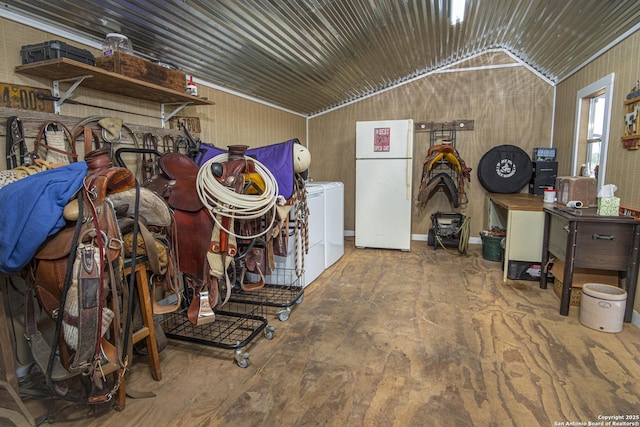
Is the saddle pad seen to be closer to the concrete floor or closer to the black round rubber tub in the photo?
the concrete floor

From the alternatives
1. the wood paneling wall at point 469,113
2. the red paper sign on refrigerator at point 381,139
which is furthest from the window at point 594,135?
the red paper sign on refrigerator at point 381,139

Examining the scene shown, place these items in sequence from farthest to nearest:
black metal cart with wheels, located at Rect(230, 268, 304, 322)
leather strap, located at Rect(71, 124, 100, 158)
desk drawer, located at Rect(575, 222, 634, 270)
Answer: black metal cart with wheels, located at Rect(230, 268, 304, 322), desk drawer, located at Rect(575, 222, 634, 270), leather strap, located at Rect(71, 124, 100, 158)

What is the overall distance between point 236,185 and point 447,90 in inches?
171

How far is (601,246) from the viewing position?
262 cm

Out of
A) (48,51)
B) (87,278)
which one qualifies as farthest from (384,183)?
(87,278)

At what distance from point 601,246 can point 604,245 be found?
0.02m

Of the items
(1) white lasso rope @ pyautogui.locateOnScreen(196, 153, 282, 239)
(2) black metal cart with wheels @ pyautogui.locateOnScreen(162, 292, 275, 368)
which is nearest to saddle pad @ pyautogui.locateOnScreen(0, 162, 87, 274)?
(1) white lasso rope @ pyautogui.locateOnScreen(196, 153, 282, 239)

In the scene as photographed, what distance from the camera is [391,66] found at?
15.0ft

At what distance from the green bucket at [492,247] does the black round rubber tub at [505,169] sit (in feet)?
3.33

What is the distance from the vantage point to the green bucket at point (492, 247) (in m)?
4.30

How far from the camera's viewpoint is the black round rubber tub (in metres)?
4.87

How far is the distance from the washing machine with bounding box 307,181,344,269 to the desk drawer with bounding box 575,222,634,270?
2.25m

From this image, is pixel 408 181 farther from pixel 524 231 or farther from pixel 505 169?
pixel 524 231

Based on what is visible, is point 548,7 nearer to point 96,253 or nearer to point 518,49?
point 518,49
